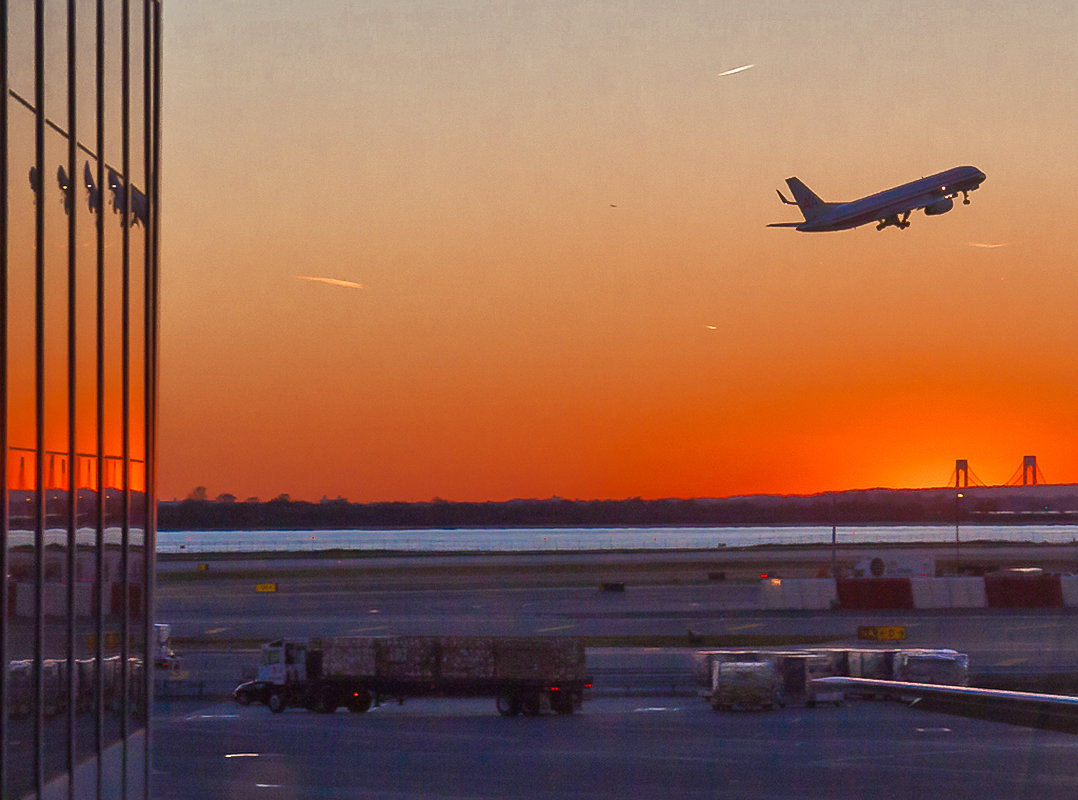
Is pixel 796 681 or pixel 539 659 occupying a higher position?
pixel 539 659

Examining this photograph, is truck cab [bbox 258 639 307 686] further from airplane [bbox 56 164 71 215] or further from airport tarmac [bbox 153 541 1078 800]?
airplane [bbox 56 164 71 215]

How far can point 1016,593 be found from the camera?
93500mm

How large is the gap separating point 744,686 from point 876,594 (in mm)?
45545

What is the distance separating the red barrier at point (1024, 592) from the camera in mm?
92438

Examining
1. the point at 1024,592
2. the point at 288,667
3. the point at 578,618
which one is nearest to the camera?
the point at 288,667

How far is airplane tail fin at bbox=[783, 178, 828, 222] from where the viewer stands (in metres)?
109

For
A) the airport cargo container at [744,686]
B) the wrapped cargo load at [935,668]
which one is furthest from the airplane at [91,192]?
the wrapped cargo load at [935,668]

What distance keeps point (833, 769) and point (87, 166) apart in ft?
101

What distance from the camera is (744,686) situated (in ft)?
169

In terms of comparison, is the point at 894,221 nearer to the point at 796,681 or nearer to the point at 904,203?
the point at 904,203

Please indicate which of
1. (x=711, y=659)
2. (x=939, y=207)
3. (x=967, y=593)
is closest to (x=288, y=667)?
(x=711, y=659)

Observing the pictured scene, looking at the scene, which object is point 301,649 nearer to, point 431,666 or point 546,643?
point 431,666

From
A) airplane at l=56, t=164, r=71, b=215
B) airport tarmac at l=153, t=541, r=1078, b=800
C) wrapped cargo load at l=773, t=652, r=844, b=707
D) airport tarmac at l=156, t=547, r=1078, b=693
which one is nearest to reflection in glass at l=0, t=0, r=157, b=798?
airplane at l=56, t=164, r=71, b=215

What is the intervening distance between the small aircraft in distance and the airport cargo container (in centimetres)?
5478
